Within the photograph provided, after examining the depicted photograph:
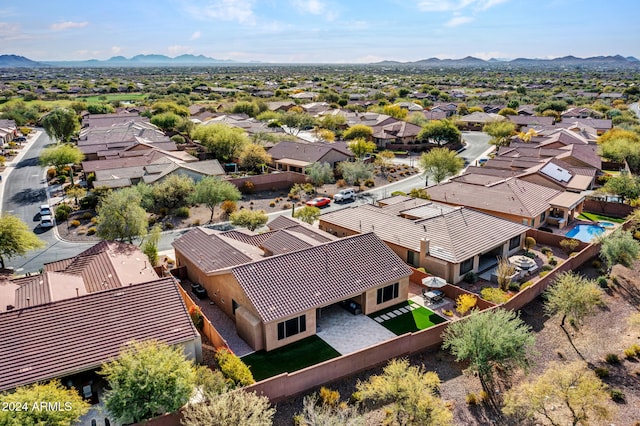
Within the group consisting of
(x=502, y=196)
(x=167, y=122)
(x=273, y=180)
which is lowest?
(x=273, y=180)

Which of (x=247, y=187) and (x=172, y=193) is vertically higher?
(x=172, y=193)

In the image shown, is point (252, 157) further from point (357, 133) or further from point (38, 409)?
point (38, 409)

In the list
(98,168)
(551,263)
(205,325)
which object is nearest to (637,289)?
Result: (551,263)

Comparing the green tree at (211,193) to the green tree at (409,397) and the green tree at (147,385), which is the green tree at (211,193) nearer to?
the green tree at (147,385)

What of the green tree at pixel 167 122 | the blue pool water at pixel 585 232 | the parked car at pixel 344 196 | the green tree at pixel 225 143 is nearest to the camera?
the blue pool water at pixel 585 232

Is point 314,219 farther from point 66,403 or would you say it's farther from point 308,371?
point 66,403

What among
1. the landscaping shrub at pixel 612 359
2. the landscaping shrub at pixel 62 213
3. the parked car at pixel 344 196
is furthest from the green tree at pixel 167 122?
the landscaping shrub at pixel 612 359

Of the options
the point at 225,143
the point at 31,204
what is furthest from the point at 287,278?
the point at 225,143
